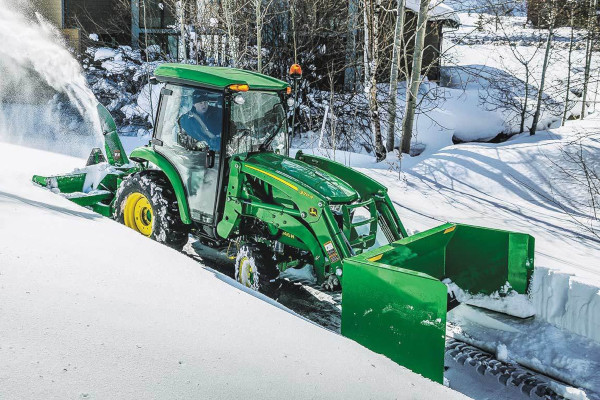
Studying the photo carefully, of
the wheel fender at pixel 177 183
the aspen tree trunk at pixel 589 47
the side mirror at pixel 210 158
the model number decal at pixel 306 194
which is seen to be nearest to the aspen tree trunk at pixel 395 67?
the aspen tree trunk at pixel 589 47

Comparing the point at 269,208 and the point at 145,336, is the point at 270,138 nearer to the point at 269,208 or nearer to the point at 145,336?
the point at 269,208

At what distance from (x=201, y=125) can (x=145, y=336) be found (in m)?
3.15

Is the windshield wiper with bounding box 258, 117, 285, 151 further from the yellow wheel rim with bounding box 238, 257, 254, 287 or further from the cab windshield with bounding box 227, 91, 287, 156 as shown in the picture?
the yellow wheel rim with bounding box 238, 257, 254, 287

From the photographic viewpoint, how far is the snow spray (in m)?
14.5

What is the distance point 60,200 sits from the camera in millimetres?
6148

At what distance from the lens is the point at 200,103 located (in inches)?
231

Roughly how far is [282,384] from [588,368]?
2.67 meters

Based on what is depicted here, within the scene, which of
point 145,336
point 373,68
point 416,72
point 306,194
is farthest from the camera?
point 416,72

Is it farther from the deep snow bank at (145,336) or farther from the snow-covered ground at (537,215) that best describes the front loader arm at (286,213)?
the snow-covered ground at (537,215)

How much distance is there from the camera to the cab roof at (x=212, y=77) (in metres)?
5.63

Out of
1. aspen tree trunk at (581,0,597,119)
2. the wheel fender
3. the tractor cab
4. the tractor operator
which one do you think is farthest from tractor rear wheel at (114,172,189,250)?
aspen tree trunk at (581,0,597,119)

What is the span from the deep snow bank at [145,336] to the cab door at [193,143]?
1281 millimetres

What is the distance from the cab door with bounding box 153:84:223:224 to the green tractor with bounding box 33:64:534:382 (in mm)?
10

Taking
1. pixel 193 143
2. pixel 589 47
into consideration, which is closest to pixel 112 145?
pixel 193 143
